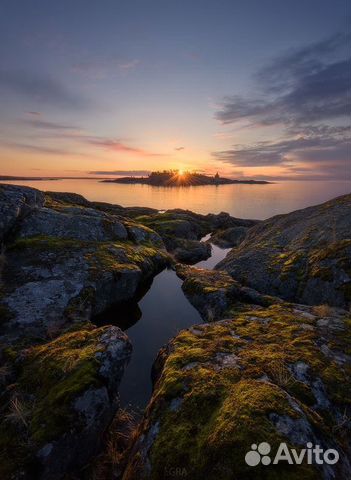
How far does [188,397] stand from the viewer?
642cm

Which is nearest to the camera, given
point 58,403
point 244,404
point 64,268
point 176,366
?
point 244,404

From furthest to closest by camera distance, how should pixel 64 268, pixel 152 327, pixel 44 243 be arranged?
pixel 44 243
pixel 64 268
pixel 152 327

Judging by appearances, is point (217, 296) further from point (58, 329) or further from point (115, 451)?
point (115, 451)

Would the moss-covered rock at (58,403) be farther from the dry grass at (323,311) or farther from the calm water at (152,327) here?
the dry grass at (323,311)

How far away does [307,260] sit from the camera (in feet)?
52.6

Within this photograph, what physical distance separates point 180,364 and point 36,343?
5.60m

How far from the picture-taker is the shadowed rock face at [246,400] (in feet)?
16.1

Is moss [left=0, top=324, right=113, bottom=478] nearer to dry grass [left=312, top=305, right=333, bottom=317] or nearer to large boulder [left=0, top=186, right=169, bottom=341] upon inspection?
large boulder [left=0, top=186, right=169, bottom=341]

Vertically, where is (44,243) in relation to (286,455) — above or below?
above

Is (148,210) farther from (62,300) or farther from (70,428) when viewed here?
(70,428)

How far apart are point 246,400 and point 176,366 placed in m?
2.55

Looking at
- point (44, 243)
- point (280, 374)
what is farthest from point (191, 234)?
point (280, 374)

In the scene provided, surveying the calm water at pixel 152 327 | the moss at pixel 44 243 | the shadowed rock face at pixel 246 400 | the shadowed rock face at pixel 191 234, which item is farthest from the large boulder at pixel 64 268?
the shadowed rock face at pixel 191 234

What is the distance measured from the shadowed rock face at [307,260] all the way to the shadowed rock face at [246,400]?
337 centimetres
